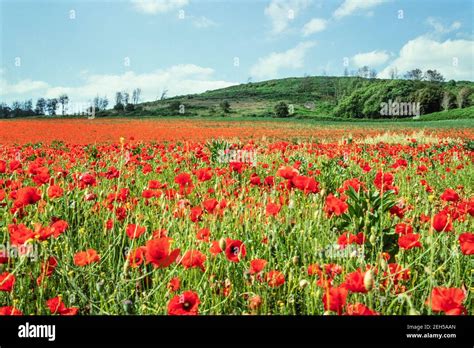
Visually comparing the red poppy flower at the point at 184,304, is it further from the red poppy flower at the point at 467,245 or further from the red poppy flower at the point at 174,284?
the red poppy flower at the point at 467,245

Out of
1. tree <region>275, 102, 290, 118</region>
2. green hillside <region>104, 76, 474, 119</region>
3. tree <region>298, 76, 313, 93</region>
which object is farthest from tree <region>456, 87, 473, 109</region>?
tree <region>298, 76, 313, 93</region>

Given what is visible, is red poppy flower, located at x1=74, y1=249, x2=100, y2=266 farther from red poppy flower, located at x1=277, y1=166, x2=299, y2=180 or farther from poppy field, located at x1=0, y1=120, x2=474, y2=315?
red poppy flower, located at x1=277, y1=166, x2=299, y2=180

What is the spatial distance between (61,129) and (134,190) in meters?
7.81

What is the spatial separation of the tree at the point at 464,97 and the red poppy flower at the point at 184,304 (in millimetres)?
25902

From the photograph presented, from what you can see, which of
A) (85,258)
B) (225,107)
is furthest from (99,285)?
(225,107)

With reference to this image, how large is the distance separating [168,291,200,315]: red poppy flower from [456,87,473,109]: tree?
25.9 m

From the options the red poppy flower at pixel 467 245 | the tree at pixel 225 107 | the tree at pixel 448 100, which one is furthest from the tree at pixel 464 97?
the red poppy flower at pixel 467 245

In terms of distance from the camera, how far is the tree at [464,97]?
23.3 metres

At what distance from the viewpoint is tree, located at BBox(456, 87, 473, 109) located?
23309 millimetres

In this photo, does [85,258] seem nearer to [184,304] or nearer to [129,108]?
[184,304]

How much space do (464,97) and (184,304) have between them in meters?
26.6
